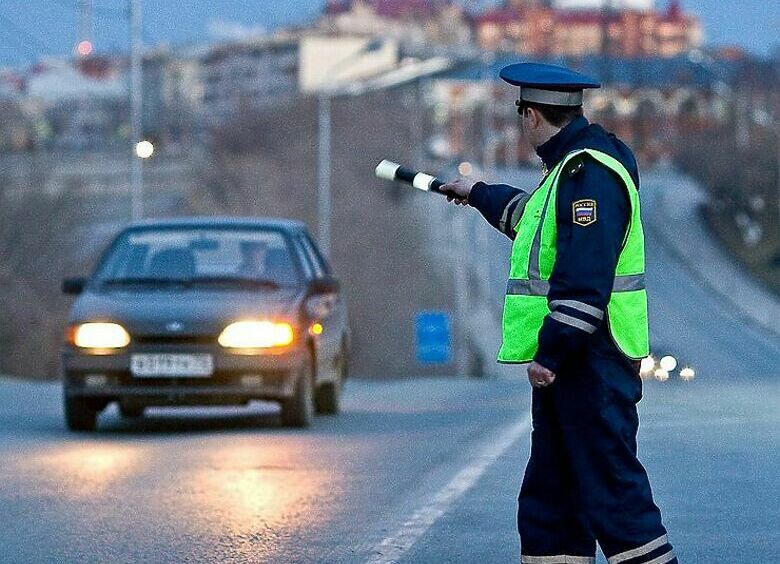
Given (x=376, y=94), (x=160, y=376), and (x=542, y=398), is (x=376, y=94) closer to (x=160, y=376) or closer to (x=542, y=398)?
(x=160, y=376)

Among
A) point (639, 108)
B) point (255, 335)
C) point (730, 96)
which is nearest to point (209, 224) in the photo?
point (255, 335)

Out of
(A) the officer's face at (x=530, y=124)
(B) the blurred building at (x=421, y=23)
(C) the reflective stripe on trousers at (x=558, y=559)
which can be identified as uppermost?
(B) the blurred building at (x=421, y=23)

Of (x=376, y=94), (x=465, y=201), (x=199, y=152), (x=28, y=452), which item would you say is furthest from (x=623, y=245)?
(x=376, y=94)

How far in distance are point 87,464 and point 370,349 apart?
5566cm

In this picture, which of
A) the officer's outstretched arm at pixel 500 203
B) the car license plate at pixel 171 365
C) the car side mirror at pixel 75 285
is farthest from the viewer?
the car side mirror at pixel 75 285

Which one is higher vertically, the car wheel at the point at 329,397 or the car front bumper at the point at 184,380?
the car front bumper at the point at 184,380

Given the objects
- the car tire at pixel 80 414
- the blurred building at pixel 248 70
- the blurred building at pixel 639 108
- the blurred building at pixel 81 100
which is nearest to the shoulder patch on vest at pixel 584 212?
the car tire at pixel 80 414

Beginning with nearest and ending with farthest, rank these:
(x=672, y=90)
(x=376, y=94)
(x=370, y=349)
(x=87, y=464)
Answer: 1. (x=87, y=464)
2. (x=370, y=349)
3. (x=376, y=94)
4. (x=672, y=90)

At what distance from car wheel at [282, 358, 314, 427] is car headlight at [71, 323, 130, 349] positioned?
4.12ft

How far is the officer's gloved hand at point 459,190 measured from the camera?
23.1 feet

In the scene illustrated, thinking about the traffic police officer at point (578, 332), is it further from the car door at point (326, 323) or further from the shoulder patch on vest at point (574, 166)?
the car door at point (326, 323)

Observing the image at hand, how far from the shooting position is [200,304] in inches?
594

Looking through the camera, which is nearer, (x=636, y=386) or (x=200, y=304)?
(x=636, y=386)

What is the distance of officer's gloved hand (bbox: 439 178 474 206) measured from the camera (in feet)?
23.1
